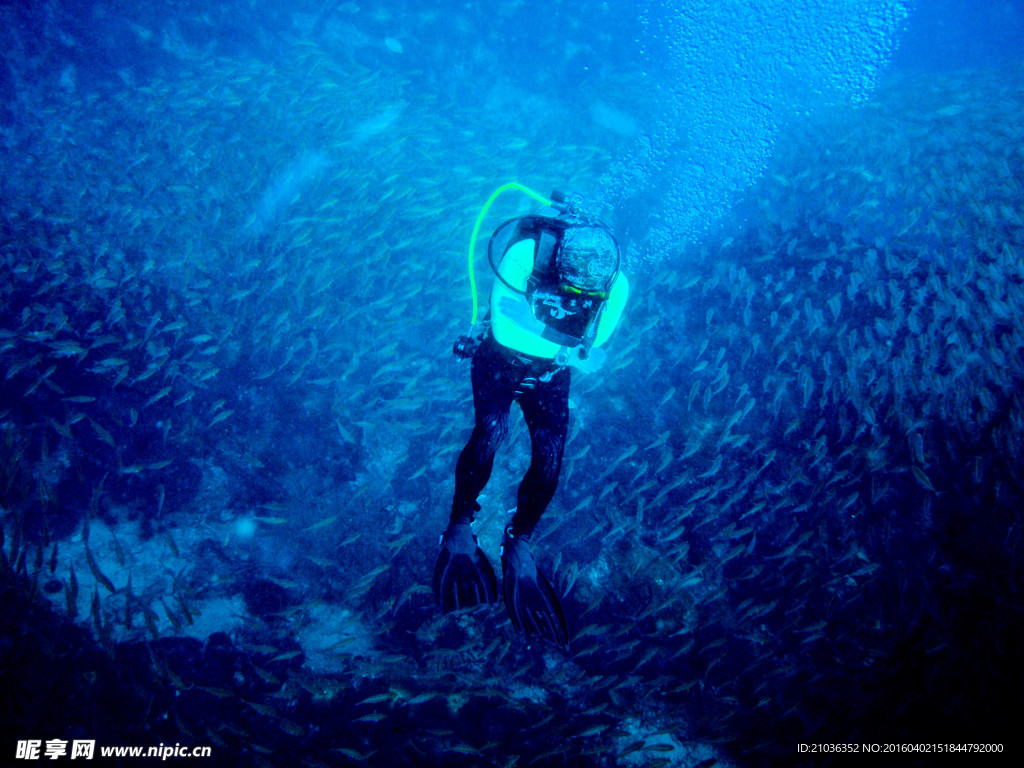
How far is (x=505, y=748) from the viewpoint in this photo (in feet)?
13.5

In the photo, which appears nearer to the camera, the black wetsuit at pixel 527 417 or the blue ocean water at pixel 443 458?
the black wetsuit at pixel 527 417

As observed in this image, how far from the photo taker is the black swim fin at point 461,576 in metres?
3.38

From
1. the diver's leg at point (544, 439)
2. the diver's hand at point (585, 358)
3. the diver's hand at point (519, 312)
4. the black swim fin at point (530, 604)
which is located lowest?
the black swim fin at point (530, 604)

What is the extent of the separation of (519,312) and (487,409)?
0.79 metres

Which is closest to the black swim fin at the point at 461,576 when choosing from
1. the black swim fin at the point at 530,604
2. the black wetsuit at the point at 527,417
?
the black swim fin at the point at 530,604

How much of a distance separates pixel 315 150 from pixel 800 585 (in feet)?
30.4

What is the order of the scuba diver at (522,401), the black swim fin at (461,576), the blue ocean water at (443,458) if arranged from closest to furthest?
the scuba diver at (522,401) < the black swim fin at (461,576) < the blue ocean water at (443,458)

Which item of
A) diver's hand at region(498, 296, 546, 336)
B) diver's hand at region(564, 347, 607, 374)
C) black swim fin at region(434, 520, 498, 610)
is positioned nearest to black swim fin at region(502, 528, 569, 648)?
black swim fin at region(434, 520, 498, 610)

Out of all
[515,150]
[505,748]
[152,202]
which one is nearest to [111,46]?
[152,202]

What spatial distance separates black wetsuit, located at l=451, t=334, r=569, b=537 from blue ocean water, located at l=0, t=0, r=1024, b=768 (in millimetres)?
1660

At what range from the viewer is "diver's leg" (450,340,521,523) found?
10.7ft

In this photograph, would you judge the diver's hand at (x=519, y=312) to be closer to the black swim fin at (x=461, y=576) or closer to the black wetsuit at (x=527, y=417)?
the black wetsuit at (x=527, y=417)

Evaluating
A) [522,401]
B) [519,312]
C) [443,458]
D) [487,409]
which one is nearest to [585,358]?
[519,312]

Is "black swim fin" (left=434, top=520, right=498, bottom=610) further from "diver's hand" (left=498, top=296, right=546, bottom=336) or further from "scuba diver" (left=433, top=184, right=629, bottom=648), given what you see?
"diver's hand" (left=498, top=296, right=546, bottom=336)
